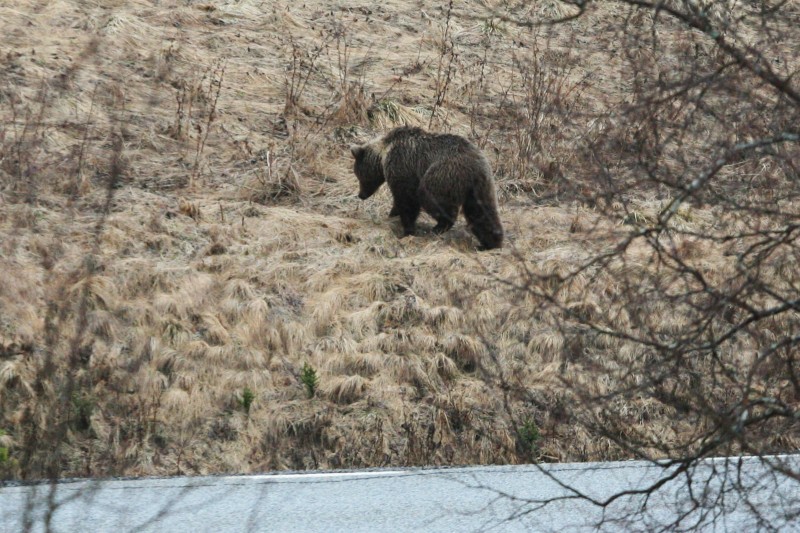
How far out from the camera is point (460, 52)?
17109 millimetres

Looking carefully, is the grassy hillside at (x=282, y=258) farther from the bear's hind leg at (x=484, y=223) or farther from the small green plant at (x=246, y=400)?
the bear's hind leg at (x=484, y=223)

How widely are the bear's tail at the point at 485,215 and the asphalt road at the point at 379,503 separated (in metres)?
4.56

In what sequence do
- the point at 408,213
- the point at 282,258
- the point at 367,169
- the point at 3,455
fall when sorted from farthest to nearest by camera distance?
the point at 367,169, the point at 408,213, the point at 282,258, the point at 3,455

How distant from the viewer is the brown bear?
11172 millimetres

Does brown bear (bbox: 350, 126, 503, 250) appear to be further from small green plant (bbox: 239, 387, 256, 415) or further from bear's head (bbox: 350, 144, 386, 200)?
small green plant (bbox: 239, 387, 256, 415)

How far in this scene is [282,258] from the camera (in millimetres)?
10969

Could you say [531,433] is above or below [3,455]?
above

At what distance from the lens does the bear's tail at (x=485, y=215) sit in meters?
11.2

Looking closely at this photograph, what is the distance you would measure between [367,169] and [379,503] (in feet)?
21.5

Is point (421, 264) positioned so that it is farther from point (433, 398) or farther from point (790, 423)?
point (790, 423)

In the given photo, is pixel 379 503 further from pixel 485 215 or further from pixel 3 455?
pixel 485 215

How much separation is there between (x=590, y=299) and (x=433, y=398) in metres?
2.20

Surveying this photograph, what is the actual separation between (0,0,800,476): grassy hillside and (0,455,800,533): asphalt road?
0.41 meters

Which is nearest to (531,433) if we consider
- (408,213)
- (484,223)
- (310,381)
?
(310,381)
